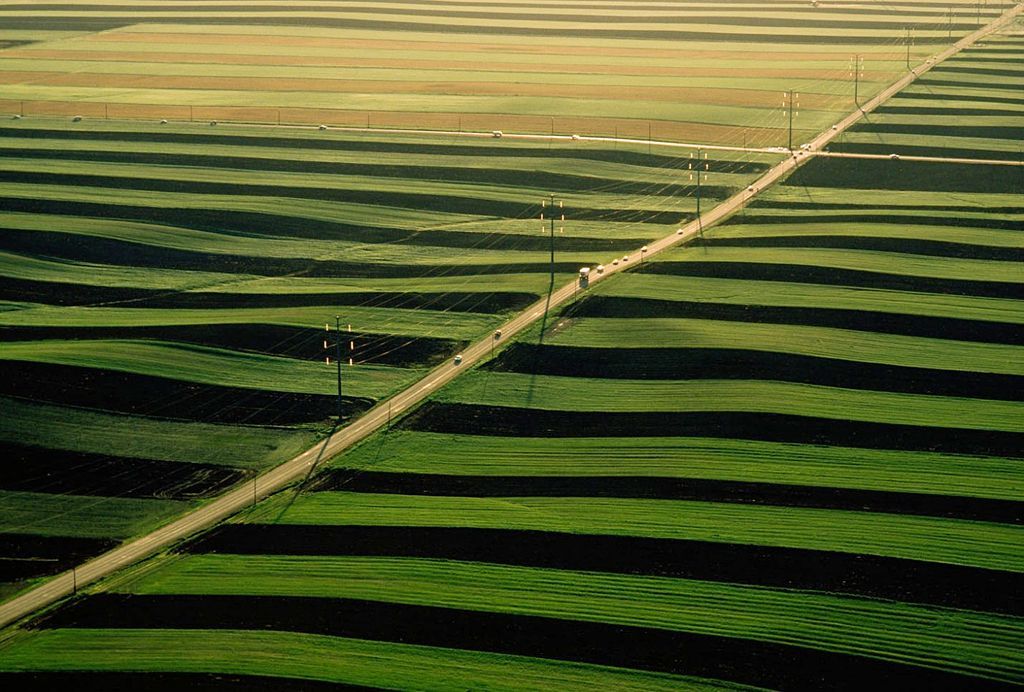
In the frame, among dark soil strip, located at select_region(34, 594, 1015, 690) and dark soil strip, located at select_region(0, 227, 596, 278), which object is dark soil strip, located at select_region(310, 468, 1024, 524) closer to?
dark soil strip, located at select_region(34, 594, 1015, 690)

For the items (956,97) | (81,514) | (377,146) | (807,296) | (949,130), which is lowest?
(81,514)

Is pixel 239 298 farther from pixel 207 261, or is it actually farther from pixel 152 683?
pixel 152 683

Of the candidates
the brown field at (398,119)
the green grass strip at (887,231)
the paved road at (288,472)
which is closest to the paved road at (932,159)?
the brown field at (398,119)

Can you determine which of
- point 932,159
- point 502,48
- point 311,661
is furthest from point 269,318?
point 502,48

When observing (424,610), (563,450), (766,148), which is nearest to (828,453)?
(563,450)

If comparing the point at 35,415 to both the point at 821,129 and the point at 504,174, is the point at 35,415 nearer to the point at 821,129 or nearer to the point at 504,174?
the point at 504,174

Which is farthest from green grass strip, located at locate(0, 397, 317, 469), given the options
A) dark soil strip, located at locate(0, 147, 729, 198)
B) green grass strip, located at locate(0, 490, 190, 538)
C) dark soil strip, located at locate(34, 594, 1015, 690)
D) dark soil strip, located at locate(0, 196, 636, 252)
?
dark soil strip, located at locate(0, 147, 729, 198)

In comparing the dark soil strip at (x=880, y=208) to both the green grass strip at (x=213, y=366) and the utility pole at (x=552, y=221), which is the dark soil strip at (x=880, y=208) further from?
the green grass strip at (x=213, y=366)
